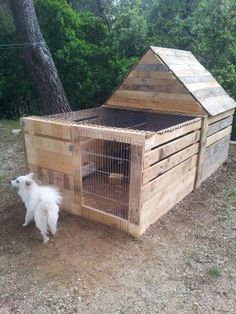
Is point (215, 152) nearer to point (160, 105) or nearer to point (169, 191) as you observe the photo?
point (160, 105)

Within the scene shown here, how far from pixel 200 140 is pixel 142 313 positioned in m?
2.42

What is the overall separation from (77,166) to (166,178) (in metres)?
0.99

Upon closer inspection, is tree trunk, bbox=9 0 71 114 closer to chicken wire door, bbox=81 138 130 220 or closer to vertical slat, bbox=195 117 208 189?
chicken wire door, bbox=81 138 130 220

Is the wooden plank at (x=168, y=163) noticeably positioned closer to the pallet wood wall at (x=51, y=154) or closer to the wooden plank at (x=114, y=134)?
the wooden plank at (x=114, y=134)

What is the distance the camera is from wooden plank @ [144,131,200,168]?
2.90 meters

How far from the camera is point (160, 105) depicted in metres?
4.22

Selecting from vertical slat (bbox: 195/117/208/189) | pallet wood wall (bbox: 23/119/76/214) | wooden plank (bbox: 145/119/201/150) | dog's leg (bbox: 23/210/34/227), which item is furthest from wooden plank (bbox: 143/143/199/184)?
Result: dog's leg (bbox: 23/210/34/227)

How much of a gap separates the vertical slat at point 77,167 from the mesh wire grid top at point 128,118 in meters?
0.87

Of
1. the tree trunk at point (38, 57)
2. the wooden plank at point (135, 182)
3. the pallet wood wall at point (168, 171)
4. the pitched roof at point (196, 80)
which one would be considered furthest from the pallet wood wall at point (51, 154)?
the tree trunk at point (38, 57)

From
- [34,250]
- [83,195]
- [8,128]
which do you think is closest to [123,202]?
[83,195]

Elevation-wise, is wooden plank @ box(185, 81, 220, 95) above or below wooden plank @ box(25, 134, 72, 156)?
above

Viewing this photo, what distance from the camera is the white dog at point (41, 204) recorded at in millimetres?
2863

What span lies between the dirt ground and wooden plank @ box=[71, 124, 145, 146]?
39.6 inches

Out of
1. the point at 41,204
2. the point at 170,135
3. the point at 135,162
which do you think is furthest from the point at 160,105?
the point at 41,204
